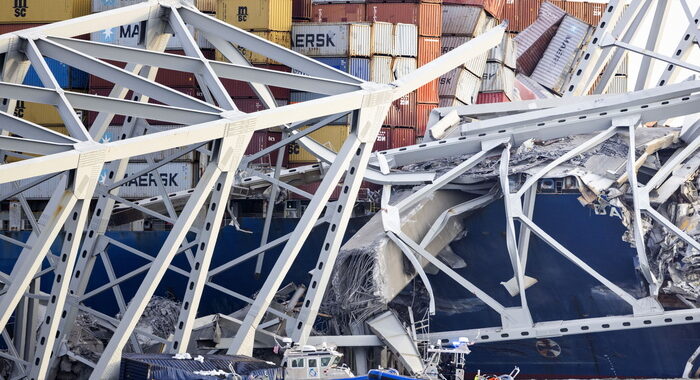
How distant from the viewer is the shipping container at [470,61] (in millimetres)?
77812

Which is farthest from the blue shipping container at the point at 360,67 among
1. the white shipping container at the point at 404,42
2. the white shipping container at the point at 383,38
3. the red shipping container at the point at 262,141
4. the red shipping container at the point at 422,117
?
the red shipping container at the point at 262,141

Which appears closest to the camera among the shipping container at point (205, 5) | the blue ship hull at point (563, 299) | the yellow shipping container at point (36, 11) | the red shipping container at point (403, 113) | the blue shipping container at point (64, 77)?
the blue ship hull at point (563, 299)

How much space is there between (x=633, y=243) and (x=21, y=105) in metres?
33.5

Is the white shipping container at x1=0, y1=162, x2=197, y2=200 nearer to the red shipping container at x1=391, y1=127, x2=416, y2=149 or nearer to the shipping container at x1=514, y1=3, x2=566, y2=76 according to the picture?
the red shipping container at x1=391, y1=127, x2=416, y2=149

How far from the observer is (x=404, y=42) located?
70.8 meters

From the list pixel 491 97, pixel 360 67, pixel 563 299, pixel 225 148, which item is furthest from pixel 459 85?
pixel 225 148

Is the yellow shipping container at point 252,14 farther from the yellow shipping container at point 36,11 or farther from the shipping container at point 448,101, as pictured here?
the shipping container at point 448,101

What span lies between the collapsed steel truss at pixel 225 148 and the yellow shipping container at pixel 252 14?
A: 38.0ft

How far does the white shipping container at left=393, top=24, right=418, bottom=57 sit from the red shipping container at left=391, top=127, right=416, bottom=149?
3913mm

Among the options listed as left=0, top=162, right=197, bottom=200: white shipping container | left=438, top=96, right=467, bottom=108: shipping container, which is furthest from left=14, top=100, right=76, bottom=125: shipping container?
left=438, top=96, right=467, bottom=108: shipping container

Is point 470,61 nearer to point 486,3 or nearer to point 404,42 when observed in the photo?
point 486,3

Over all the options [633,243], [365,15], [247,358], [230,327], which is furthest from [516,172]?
[365,15]

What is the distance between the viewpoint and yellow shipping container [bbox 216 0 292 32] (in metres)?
69.4

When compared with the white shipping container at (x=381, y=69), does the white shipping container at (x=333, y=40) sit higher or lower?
higher
